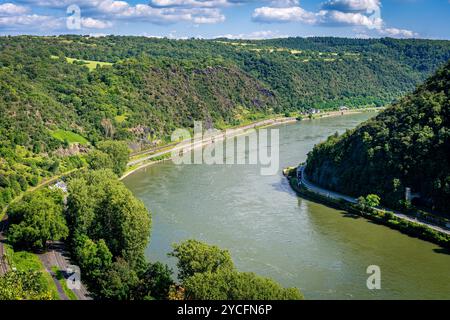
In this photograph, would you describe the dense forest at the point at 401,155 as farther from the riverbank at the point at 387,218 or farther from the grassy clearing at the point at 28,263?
the grassy clearing at the point at 28,263

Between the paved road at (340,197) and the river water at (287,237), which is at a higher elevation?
the paved road at (340,197)

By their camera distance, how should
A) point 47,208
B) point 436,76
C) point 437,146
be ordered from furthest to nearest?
point 436,76 < point 437,146 < point 47,208

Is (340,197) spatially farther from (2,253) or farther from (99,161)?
(2,253)

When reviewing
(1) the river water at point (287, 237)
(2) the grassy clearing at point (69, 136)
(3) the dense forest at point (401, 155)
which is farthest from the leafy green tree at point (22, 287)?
(2) the grassy clearing at point (69, 136)

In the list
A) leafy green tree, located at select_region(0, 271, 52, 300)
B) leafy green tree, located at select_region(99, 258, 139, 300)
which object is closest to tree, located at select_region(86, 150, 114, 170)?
leafy green tree, located at select_region(99, 258, 139, 300)

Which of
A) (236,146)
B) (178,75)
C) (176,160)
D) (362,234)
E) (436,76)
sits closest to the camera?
(362,234)

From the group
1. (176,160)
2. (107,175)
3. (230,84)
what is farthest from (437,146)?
(230,84)

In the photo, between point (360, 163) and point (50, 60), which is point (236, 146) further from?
point (50, 60)
